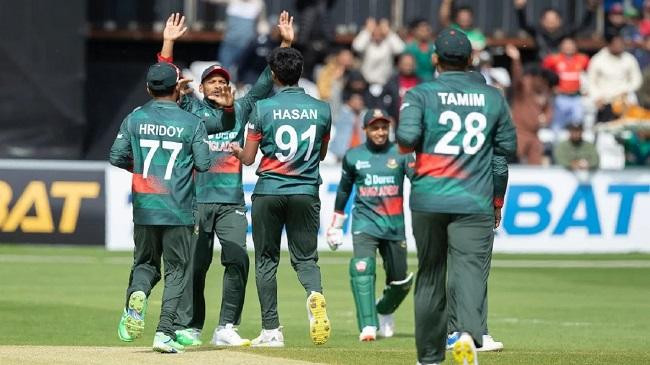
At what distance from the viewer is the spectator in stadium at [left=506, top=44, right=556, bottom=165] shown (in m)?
26.7

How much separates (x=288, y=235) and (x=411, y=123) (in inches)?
108

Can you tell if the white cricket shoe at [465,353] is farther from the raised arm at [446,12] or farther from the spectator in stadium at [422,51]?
the raised arm at [446,12]

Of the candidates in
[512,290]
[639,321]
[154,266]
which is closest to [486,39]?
[512,290]

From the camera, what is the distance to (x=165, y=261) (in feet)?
40.9

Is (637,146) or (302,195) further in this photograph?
(637,146)

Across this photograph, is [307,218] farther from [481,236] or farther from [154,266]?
[481,236]

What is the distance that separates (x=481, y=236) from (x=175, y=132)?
2.72m

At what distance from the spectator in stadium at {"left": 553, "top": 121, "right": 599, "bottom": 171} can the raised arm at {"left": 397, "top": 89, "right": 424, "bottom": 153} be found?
14.8 meters

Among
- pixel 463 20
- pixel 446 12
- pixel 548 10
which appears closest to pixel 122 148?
pixel 463 20

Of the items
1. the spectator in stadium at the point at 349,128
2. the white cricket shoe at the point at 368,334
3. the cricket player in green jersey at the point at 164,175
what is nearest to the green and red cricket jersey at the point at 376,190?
the white cricket shoe at the point at 368,334

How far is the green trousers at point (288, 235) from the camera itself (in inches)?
520

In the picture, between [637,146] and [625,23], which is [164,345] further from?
[625,23]

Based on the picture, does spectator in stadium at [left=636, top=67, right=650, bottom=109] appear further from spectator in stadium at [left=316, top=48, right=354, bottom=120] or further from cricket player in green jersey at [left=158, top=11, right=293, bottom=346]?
cricket player in green jersey at [left=158, top=11, right=293, bottom=346]

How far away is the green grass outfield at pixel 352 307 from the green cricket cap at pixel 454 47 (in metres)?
2.66
